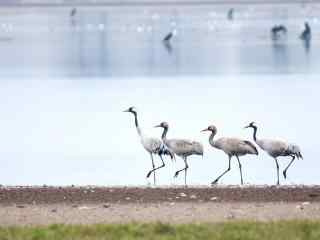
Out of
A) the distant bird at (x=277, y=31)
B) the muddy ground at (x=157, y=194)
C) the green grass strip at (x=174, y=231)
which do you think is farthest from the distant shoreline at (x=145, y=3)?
the green grass strip at (x=174, y=231)

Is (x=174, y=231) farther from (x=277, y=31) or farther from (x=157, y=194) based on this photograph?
(x=277, y=31)

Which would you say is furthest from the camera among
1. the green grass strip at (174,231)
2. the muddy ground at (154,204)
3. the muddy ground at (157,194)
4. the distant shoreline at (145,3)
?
the distant shoreline at (145,3)

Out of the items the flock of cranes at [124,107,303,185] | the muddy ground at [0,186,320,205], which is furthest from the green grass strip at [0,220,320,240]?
the flock of cranes at [124,107,303,185]

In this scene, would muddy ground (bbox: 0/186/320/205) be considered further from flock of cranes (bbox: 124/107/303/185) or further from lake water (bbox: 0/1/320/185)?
lake water (bbox: 0/1/320/185)

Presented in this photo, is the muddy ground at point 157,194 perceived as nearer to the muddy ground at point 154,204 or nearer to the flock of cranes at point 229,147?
the muddy ground at point 154,204

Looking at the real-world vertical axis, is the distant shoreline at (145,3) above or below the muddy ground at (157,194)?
below

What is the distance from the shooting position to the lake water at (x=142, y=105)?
1585cm

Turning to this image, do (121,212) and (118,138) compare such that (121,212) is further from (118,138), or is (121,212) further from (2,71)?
(2,71)

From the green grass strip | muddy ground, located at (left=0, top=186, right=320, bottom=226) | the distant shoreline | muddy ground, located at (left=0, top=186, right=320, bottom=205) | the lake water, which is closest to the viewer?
the green grass strip

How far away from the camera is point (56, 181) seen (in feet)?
48.9

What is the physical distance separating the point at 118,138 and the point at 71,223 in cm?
938

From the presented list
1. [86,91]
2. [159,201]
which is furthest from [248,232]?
[86,91]

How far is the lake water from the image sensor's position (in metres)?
15.9

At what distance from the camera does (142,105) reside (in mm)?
24172
